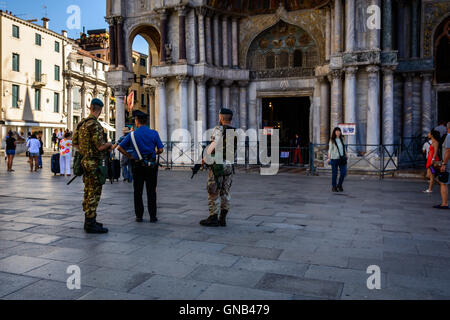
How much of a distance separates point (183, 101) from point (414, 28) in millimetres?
11069

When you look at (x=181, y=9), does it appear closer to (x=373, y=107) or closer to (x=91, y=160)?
(x=373, y=107)

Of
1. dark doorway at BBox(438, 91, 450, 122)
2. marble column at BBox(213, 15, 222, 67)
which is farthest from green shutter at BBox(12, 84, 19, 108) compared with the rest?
dark doorway at BBox(438, 91, 450, 122)

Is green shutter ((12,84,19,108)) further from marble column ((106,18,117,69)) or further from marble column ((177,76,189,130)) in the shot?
marble column ((177,76,189,130))

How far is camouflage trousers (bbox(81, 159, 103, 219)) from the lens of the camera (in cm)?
600

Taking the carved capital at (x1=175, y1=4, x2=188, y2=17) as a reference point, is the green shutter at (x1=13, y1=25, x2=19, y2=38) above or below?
above

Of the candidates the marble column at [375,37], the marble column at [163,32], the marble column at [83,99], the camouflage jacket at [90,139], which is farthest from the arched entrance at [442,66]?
the marble column at [83,99]

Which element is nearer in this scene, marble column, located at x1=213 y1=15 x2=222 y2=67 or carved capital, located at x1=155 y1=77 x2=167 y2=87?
carved capital, located at x1=155 y1=77 x2=167 y2=87

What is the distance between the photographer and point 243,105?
69.0ft

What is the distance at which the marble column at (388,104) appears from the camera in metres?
16.2

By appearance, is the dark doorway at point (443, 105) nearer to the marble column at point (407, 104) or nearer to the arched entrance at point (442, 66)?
the arched entrance at point (442, 66)

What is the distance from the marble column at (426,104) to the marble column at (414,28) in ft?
3.77

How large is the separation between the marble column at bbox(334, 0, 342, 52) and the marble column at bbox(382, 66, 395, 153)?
2.26 meters

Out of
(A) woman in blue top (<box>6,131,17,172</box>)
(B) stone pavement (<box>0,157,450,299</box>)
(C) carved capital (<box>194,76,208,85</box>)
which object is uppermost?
(C) carved capital (<box>194,76,208,85</box>)
